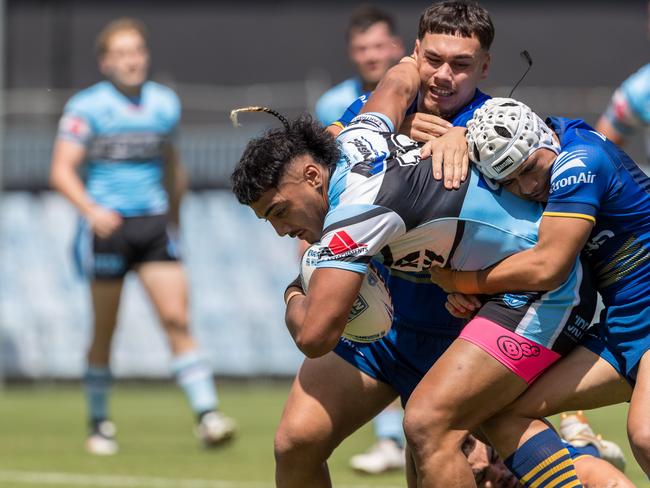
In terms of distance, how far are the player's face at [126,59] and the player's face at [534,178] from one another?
5036mm

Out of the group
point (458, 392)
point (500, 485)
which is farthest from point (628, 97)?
point (458, 392)

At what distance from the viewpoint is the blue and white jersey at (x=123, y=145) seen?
30.9 feet

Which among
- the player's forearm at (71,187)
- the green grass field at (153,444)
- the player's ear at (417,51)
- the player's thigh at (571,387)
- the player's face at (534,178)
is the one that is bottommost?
the green grass field at (153,444)

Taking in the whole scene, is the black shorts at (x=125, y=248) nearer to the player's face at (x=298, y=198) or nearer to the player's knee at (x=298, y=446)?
the player's knee at (x=298, y=446)

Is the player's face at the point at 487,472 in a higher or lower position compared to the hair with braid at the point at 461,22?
lower

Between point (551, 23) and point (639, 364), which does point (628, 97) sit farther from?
point (551, 23)

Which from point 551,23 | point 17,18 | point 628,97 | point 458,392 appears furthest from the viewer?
point 17,18

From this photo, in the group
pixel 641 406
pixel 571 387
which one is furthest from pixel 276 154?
pixel 641 406

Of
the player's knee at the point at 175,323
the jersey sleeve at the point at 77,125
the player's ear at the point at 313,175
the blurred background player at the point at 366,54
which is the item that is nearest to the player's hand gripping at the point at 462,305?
the player's ear at the point at 313,175

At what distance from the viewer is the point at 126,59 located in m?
9.35

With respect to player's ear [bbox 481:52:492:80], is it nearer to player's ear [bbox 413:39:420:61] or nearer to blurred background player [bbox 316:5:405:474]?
player's ear [bbox 413:39:420:61]

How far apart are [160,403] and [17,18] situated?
10.9 metres

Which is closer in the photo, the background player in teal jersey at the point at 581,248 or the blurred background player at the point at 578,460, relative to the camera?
the background player in teal jersey at the point at 581,248

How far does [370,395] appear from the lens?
5207 mm
